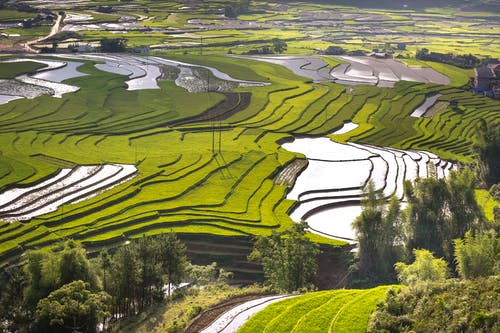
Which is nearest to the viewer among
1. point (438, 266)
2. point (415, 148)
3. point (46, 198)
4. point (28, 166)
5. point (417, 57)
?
point (438, 266)

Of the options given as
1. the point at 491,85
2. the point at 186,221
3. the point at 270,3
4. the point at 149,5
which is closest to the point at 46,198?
the point at 186,221

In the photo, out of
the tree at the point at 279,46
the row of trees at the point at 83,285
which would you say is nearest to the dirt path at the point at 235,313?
the row of trees at the point at 83,285

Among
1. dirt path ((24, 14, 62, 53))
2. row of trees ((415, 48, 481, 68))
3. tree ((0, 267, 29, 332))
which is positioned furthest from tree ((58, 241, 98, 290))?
row of trees ((415, 48, 481, 68))

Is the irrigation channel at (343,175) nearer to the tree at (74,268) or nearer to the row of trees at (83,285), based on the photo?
the row of trees at (83,285)

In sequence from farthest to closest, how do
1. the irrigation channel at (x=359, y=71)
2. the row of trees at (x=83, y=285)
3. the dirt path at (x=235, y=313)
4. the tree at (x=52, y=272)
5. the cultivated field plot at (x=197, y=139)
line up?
the irrigation channel at (x=359, y=71) < the cultivated field plot at (x=197, y=139) < the tree at (x=52, y=272) < the row of trees at (x=83, y=285) < the dirt path at (x=235, y=313)

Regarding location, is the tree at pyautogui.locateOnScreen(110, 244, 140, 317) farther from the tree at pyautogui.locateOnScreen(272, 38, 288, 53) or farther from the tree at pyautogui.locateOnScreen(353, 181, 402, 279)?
the tree at pyautogui.locateOnScreen(272, 38, 288, 53)

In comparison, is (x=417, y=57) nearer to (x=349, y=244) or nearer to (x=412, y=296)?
(x=349, y=244)

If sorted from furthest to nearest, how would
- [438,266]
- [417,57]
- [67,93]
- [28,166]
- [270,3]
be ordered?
1. [270,3]
2. [417,57]
3. [67,93]
4. [28,166]
5. [438,266]
